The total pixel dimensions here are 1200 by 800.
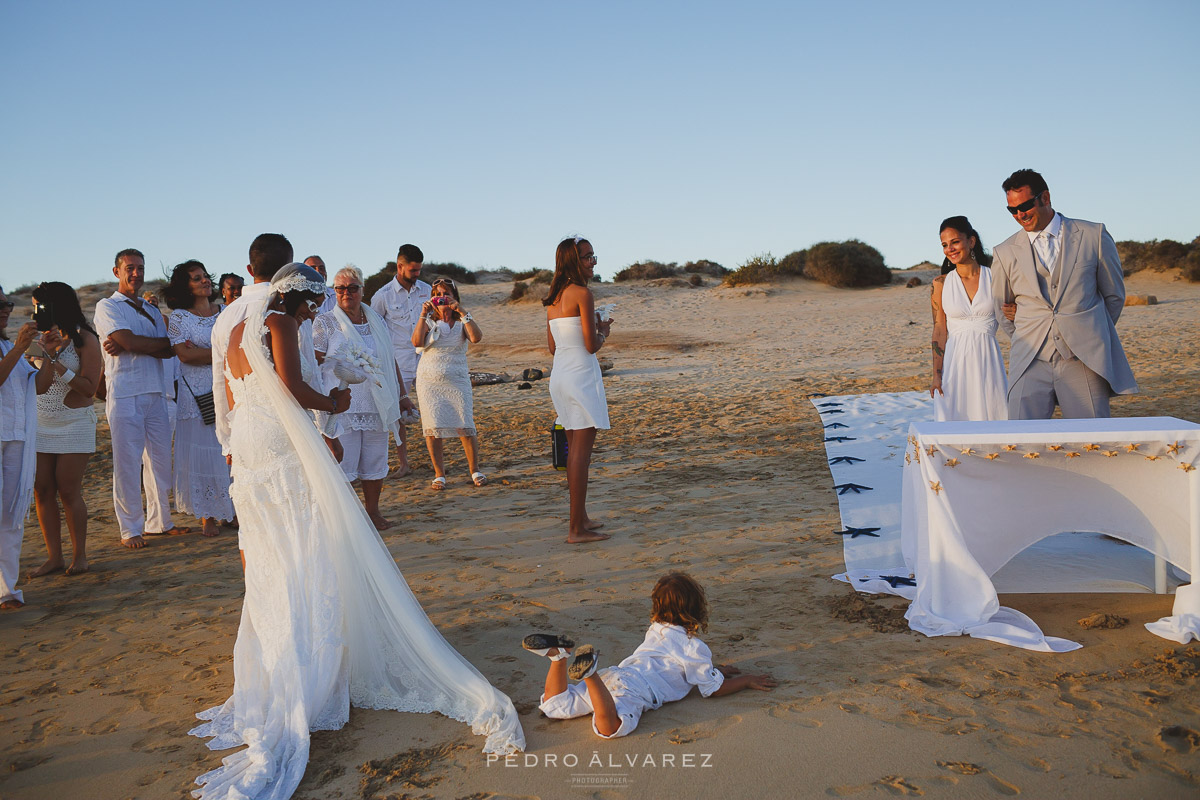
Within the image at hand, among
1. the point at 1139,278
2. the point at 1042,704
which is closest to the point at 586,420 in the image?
the point at 1042,704

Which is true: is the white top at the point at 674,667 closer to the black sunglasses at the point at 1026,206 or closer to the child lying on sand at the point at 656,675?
the child lying on sand at the point at 656,675

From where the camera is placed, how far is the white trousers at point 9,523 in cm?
531

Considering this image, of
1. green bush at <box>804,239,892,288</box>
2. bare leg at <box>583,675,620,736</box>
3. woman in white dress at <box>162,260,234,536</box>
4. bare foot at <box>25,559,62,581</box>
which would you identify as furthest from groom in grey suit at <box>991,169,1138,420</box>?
green bush at <box>804,239,892,288</box>

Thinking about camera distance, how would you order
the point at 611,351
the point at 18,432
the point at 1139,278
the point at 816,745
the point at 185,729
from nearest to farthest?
1. the point at 816,745
2. the point at 185,729
3. the point at 18,432
4. the point at 611,351
5. the point at 1139,278

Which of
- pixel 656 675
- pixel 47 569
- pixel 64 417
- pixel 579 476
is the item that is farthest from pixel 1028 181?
pixel 47 569

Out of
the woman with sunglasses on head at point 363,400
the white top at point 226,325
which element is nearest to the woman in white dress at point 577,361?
the woman with sunglasses on head at point 363,400

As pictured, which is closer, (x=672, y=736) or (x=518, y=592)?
(x=672, y=736)

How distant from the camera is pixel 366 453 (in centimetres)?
635

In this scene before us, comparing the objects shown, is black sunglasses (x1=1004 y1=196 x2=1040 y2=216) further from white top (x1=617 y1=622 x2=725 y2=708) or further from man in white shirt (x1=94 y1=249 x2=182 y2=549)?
man in white shirt (x1=94 y1=249 x2=182 y2=549)

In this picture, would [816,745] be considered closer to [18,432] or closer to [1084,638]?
[1084,638]

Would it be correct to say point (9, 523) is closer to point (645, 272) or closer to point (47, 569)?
point (47, 569)

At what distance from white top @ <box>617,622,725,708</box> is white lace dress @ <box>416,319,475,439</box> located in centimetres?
450

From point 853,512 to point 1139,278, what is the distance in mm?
23613

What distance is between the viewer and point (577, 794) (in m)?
2.84
